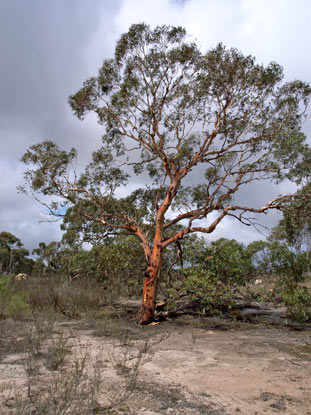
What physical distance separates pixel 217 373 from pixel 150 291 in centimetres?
546

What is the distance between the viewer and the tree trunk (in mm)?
10289

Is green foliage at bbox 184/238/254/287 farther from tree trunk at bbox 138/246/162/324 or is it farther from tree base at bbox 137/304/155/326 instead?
tree base at bbox 137/304/155/326

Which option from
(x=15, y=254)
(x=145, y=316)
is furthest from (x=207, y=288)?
(x=15, y=254)

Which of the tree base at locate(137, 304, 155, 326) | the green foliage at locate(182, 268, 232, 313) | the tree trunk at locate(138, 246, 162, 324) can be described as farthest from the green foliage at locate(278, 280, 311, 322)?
the tree base at locate(137, 304, 155, 326)

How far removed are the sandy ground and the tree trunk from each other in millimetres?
1550

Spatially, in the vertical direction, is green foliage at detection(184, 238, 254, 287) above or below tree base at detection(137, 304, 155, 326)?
above

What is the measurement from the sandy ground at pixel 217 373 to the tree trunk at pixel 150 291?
5.09ft

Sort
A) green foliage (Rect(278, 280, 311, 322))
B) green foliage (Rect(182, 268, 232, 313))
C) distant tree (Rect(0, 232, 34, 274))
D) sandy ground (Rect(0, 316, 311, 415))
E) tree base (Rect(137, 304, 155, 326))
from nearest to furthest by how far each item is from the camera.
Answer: sandy ground (Rect(0, 316, 311, 415)) → green foliage (Rect(278, 280, 311, 322)) → green foliage (Rect(182, 268, 232, 313)) → tree base (Rect(137, 304, 155, 326)) → distant tree (Rect(0, 232, 34, 274))

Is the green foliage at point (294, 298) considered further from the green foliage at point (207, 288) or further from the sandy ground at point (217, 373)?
the green foliage at point (207, 288)

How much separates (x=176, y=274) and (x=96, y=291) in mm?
3845

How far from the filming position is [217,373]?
5043 mm

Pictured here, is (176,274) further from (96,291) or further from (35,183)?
(35,183)

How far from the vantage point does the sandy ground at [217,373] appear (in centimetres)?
379

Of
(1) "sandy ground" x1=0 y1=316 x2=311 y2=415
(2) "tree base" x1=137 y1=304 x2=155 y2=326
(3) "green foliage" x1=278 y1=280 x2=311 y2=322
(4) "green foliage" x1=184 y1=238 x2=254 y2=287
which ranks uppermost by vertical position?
(4) "green foliage" x1=184 y1=238 x2=254 y2=287
